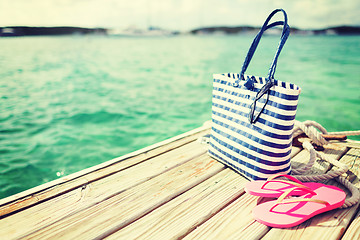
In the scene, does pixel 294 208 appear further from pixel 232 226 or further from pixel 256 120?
pixel 256 120

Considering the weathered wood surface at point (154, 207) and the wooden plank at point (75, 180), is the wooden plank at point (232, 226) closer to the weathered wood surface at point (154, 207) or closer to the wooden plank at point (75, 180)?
the weathered wood surface at point (154, 207)

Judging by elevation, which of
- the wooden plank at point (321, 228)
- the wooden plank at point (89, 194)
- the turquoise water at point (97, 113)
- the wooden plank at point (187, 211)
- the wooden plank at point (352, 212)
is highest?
the wooden plank at point (352, 212)

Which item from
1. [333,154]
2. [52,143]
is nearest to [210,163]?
[333,154]

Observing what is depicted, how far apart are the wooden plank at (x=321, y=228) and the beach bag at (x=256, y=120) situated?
1.21 ft

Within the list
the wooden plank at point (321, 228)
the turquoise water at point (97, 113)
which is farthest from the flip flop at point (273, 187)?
the turquoise water at point (97, 113)

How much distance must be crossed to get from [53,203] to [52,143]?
142 inches

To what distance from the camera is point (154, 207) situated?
4.96 ft

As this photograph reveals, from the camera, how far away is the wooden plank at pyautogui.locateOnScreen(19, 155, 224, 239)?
52.8 inches

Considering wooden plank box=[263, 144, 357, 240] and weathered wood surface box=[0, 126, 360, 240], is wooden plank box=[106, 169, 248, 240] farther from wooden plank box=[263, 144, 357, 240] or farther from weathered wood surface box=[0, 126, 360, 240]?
wooden plank box=[263, 144, 357, 240]

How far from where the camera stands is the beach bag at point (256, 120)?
1482 millimetres

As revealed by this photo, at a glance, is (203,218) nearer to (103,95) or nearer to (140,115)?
(140,115)

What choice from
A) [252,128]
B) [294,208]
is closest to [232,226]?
[294,208]

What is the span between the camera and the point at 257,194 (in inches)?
58.3

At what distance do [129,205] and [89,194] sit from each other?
33cm
